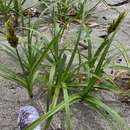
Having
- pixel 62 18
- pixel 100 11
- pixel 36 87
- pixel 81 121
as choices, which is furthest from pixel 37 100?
pixel 100 11

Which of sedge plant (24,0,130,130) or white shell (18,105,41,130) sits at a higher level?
sedge plant (24,0,130,130)

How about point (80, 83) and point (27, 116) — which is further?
point (80, 83)

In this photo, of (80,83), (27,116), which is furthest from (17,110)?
(80,83)

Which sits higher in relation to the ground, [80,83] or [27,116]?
[80,83]

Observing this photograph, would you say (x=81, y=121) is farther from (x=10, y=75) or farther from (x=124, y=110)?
(x=10, y=75)

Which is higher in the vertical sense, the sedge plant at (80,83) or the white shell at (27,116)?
the sedge plant at (80,83)

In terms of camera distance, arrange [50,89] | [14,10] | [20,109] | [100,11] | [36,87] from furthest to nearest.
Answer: [100,11], [14,10], [36,87], [20,109], [50,89]

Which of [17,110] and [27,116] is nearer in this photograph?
[27,116]

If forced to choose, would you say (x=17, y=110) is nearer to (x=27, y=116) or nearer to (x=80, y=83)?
(x=27, y=116)
